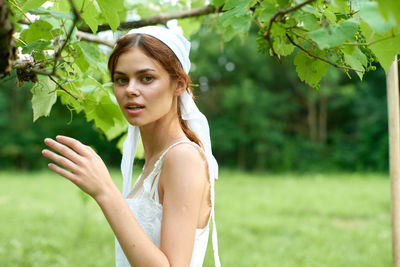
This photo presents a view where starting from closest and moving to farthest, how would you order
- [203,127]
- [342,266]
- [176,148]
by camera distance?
[176,148] → [203,127] → [342,266]

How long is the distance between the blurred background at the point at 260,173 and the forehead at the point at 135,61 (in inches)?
30.8

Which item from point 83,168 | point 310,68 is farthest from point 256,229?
point 83,168

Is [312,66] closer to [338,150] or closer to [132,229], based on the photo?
[132,229]

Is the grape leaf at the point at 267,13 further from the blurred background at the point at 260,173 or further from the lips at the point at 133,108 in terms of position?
the blurred background at the point at 260,173

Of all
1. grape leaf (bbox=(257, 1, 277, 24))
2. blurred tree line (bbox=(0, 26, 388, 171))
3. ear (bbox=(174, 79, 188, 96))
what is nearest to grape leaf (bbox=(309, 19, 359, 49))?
grape leaf (bbox=(257, 1, 277, 24))

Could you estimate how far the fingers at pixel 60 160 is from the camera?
3.32ft

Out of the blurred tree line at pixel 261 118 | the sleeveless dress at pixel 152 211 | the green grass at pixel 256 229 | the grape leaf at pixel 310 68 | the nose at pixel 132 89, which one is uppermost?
the grape leaf at pixel 310 68

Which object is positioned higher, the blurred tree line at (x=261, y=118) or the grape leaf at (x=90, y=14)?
the grape leaf at (x=90, y=14)

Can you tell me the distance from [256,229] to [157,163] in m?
6.36

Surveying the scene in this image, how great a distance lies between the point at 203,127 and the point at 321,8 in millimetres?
664

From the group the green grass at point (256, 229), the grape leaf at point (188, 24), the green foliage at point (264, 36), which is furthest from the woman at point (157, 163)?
the green grass at point (256, 229)

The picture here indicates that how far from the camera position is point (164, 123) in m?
1.50

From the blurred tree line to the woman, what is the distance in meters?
18.7

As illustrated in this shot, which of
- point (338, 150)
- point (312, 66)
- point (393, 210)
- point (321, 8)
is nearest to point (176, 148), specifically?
point (312, 66)
